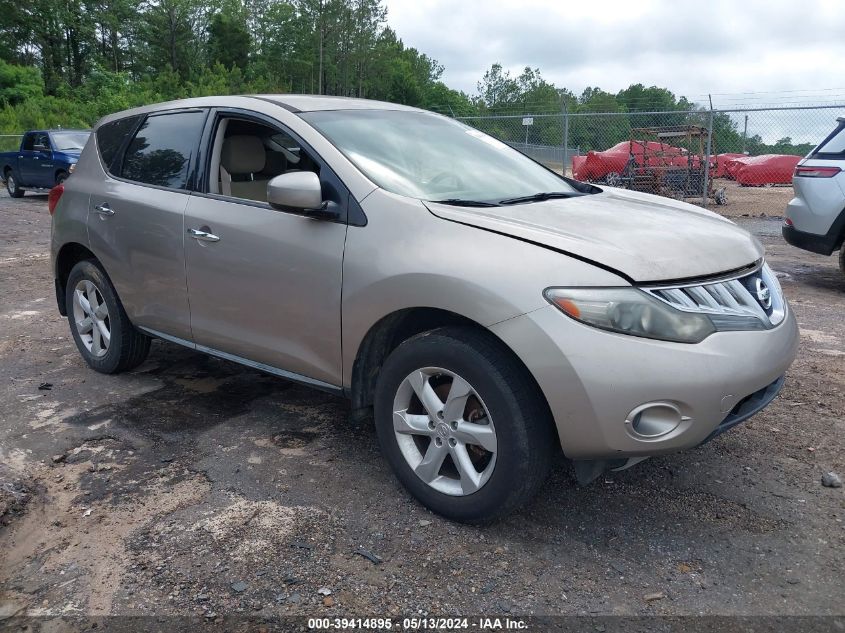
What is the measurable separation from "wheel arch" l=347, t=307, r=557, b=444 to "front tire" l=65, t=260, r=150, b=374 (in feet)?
6.83

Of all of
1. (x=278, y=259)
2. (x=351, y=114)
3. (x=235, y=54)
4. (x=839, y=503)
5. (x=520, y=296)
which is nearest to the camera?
(x=520, y=296)

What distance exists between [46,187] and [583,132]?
44.2 feet

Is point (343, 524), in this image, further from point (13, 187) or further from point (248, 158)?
point (13, 187)

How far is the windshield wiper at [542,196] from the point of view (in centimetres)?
346

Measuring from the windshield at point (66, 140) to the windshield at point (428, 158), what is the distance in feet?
51.7

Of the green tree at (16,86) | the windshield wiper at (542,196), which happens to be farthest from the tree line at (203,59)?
the windshield wiper at (542,196)

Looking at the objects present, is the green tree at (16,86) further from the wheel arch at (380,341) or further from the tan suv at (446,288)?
the wheel arch at (380,341)

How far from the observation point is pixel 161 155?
14.3 feet

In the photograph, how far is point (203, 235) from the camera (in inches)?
150

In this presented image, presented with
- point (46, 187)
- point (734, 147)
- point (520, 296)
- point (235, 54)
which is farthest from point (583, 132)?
point (235, 54)

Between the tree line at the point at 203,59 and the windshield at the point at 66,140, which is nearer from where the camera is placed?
the windshield at the point at 66,140

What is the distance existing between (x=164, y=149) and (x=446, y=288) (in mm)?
2356

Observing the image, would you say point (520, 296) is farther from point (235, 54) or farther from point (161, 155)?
point (235, 54)

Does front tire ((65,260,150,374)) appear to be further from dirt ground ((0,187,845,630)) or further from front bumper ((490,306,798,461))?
front bumper ((490,306,798,461))
